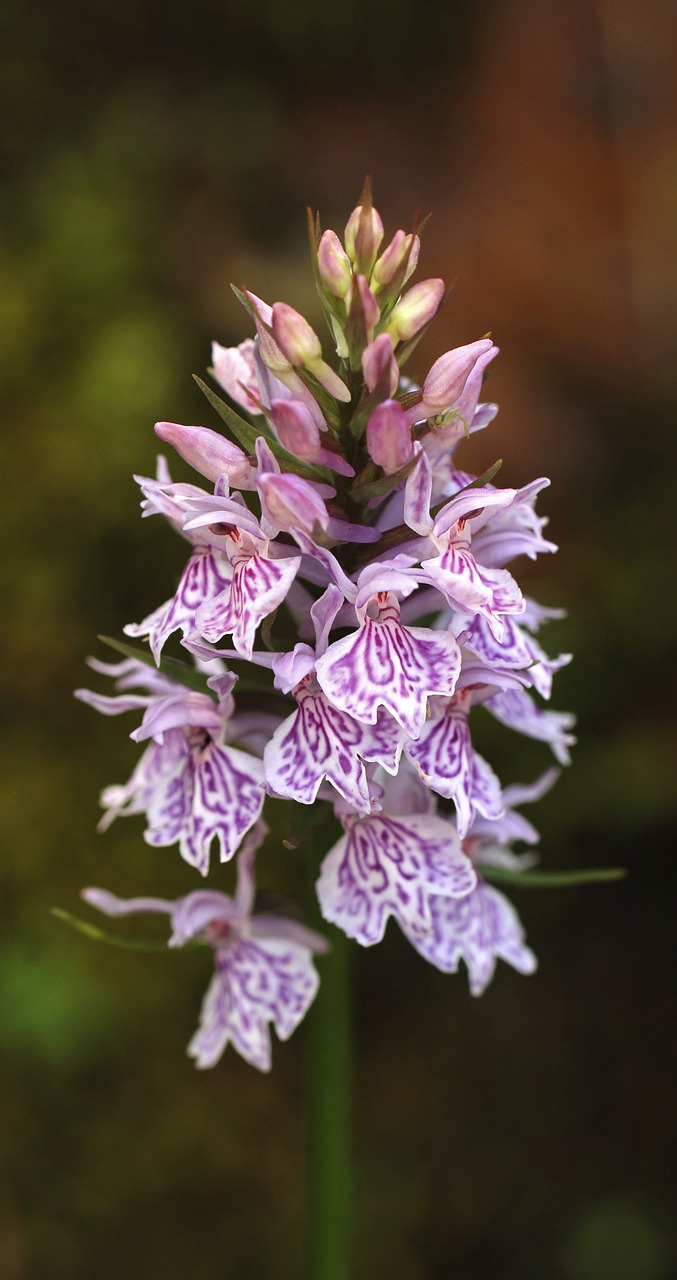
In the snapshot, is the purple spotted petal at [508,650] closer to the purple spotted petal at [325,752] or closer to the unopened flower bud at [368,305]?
the purple spotted petal at [325,752]

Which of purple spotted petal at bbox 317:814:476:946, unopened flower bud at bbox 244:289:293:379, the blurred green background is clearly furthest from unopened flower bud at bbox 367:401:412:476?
the blurred green background

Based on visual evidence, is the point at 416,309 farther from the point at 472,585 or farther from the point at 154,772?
the point at 154,772

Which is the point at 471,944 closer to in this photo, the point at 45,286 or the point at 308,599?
the point at 308,599

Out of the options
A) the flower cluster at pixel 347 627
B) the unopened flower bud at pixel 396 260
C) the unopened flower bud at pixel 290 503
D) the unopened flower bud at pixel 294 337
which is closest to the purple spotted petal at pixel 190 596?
the flower cluster at pixel 347 627

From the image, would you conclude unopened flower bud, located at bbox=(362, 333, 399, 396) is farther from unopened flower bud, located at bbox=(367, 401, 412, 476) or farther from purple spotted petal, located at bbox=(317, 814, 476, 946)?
purple spotted petal, located at bbox=(317, 814, 476, 946)

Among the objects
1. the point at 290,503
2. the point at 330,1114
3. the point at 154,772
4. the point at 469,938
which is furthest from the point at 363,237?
the point at 330,1114
